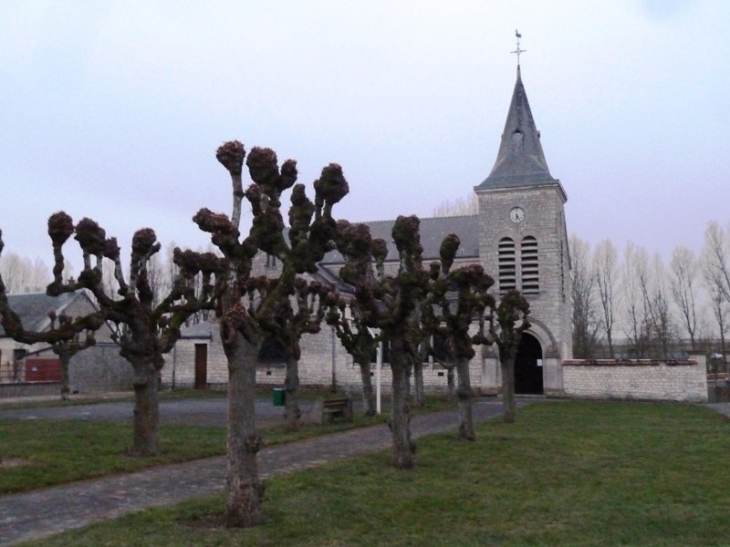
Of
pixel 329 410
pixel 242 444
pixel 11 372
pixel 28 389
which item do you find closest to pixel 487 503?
pixel 242 444

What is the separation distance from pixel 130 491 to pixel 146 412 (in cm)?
331

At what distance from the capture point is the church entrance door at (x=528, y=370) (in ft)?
118

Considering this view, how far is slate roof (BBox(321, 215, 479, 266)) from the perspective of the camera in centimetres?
3734

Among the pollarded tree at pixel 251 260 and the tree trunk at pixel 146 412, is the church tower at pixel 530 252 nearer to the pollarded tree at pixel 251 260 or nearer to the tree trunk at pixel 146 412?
the tree trunk at pixel 146 412

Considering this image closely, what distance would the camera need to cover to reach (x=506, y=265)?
3475cm

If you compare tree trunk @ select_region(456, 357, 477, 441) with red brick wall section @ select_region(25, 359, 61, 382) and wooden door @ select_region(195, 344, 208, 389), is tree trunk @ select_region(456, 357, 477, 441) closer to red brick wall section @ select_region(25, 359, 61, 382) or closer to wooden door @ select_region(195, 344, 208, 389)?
wooden door @ select_region(195, 344, 208, 389)

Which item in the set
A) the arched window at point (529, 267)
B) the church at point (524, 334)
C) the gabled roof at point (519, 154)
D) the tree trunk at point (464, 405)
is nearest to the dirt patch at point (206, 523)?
the tree trunk at point (464, 405)

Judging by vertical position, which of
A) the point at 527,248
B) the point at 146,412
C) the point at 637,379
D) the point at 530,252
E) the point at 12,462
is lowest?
the point at 12,462

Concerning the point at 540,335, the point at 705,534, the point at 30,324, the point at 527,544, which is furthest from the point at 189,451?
the point at 30,324

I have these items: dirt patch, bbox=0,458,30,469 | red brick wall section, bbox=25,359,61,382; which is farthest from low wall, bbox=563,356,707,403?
dirt patch, bbox=0,458,30,469

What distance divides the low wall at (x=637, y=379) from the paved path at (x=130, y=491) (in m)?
19.9

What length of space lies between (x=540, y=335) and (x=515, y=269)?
3.40 m

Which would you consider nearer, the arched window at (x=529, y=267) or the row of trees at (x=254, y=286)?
the row of trees at (x=254, y=286)

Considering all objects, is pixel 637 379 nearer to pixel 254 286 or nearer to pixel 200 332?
pixel 254 286
